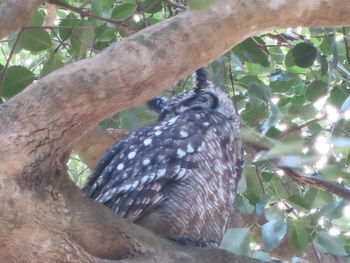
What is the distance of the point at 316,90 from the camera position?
1.98 m

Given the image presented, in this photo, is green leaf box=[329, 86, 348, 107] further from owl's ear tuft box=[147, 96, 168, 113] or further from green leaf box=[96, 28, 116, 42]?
green leaf box=[96, 28, 116, 42]

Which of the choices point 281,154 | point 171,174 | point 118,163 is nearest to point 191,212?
point 171,174

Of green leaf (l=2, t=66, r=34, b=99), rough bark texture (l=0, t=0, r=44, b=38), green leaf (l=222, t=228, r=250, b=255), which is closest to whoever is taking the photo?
rough bark texture (l=0, t=0, r=44, b=38)

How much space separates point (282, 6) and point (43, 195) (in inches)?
23.8

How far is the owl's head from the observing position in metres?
1.93

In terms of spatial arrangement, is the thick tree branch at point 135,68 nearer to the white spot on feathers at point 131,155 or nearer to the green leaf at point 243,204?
the white spot on feathers at point 131,155

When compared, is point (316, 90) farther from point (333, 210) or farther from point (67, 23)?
point (67, 23)

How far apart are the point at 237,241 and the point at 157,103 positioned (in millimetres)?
611

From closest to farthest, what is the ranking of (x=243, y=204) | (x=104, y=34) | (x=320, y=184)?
(x=104, y=34)
(x=320, y=184)
(x=243, y=204)

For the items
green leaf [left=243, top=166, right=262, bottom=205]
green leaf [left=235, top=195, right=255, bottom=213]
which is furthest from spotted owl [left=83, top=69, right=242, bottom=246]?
green leaf [left=235, top=195, right=255, bottom=213]

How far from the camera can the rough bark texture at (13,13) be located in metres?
1.19

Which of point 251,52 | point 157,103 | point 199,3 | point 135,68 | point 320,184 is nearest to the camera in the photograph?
point 199,3

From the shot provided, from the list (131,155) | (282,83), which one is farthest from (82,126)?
(282,83)

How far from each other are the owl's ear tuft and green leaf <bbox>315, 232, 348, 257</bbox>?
609mm
